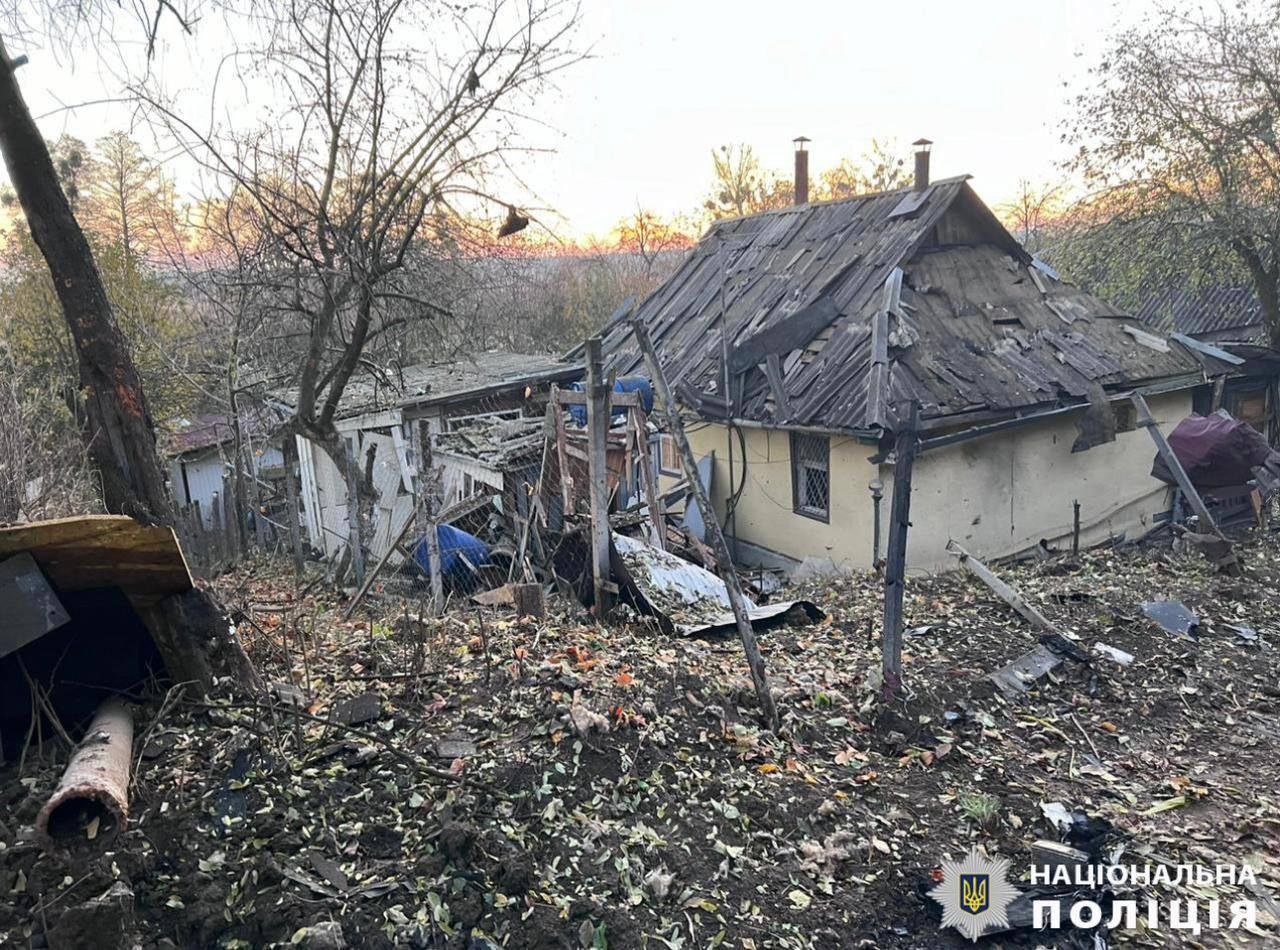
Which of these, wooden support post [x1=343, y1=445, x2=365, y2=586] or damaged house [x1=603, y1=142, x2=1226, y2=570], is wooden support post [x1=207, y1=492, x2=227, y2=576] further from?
damaged house [x1=603, y1=142, x2=1226, y2=570]

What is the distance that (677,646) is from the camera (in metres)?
6.20

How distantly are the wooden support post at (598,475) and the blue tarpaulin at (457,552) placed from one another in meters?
3.11

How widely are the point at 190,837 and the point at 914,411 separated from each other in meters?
4.44

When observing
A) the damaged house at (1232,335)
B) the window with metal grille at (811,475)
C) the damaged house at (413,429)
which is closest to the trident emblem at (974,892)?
the damaged house at (413,429)

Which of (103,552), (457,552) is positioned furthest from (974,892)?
(457,552)

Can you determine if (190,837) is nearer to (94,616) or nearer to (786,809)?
(94,616)

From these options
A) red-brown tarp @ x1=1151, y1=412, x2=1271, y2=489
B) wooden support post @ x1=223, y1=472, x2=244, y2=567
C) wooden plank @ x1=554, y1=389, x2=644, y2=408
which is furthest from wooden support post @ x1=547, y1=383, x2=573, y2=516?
red-brown tarp @ x1=1151, y1=412, x2=1271, y2=489

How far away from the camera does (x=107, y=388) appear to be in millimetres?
4172

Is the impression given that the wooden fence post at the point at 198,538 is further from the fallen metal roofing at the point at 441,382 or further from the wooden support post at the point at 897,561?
the wooden support post at the point at 897,561

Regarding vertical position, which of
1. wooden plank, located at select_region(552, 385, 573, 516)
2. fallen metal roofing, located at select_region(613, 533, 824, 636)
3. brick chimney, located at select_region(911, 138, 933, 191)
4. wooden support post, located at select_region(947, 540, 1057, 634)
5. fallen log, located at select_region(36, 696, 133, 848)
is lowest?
wooden support post, located at select_region(947, 540, 1057, 634)

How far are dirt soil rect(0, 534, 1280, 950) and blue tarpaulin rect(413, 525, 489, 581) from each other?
3235 millimetres

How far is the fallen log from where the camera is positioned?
3064 millimetres

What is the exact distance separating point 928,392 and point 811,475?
6.89 feet

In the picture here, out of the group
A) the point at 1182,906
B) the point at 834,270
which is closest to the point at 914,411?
the point at 1182,906
